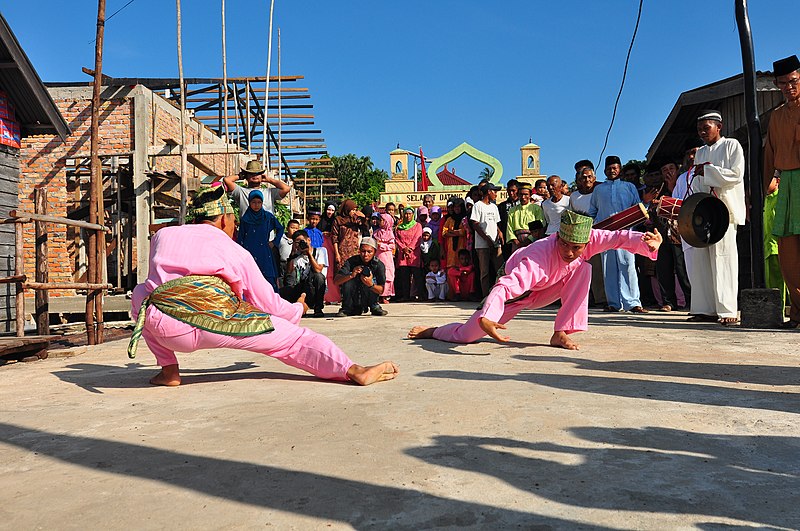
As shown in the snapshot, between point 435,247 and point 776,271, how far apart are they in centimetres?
600

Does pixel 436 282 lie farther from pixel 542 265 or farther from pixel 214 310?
pixel 214 310

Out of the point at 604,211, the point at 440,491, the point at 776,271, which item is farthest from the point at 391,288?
the point at 440,491

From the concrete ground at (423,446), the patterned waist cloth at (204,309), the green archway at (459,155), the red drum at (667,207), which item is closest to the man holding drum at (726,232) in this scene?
the red drum at (667,207)

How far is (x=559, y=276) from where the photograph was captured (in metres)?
5.28

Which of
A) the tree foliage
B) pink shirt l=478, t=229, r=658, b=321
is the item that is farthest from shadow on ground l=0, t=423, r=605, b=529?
the tree foliage

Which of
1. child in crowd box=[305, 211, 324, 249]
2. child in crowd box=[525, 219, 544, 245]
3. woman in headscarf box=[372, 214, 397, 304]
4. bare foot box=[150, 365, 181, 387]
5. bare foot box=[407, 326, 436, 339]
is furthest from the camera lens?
woman in headscarf box=[372, 214, 397, 304]

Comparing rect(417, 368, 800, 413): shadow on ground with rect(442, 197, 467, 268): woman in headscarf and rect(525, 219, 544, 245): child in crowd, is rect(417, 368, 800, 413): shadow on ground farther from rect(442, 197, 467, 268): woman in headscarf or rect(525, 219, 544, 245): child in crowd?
rect(442, 197, 467, 268): woman in headscarf

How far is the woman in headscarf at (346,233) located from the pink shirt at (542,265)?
19.0 feet

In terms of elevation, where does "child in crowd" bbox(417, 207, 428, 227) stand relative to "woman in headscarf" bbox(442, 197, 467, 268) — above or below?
above

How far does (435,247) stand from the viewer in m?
12.7

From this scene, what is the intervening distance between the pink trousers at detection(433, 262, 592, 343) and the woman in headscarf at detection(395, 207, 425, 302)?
6.97 meters

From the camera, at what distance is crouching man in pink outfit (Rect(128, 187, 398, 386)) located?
3.75m

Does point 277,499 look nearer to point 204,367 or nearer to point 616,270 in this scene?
point 204,367

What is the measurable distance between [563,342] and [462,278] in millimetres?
6688
